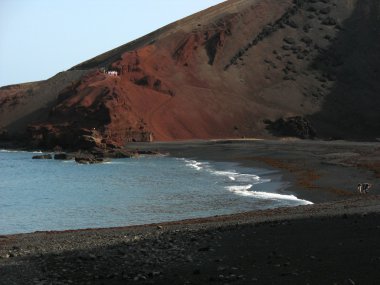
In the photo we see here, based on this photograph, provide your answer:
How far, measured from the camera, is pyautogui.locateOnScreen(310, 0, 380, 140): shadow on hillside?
8562cm

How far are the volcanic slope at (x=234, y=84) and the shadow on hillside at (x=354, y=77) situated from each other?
16cm

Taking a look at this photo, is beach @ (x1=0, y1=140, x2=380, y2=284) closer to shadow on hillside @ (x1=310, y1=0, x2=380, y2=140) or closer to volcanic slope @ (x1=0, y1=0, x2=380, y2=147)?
volcanic slope @ (x1=0, y1=0, x2=380, y2=147)

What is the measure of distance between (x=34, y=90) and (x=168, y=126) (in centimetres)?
3644

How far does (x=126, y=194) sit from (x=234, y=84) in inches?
2469

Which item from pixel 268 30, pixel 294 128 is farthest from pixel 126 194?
pixel 268 30

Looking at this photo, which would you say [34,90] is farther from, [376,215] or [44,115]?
[376,215]

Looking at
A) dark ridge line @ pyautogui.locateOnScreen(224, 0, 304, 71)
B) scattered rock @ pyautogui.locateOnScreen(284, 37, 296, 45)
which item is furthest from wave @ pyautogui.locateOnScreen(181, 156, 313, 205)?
scattered rock @ pyautogui.locateOnScreen(284, 37, 296, 45)

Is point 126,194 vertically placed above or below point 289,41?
below

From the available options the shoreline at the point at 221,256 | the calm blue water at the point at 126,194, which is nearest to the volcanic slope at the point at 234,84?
the calm blue water at the point at 126,194

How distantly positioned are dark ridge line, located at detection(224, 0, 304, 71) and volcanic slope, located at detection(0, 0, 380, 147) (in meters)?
0.18

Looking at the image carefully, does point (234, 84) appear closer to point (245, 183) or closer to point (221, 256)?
point (245, 183)

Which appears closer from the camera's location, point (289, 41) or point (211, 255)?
point (211, 255)

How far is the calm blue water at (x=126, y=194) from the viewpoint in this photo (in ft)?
78.4

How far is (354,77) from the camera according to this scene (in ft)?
320
